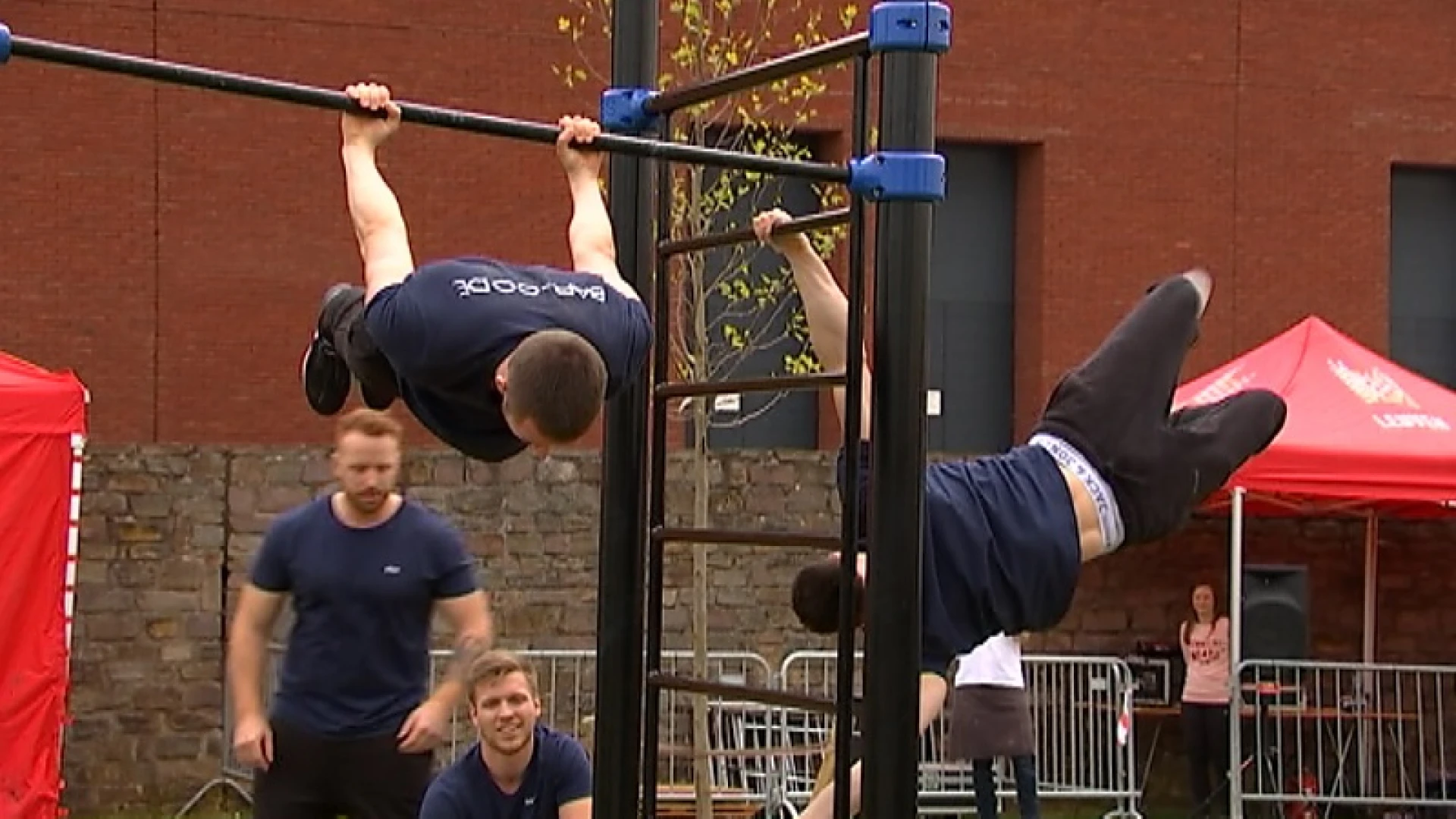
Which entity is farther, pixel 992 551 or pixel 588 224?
pixel 992 551

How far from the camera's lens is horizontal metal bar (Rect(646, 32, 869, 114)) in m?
6.07

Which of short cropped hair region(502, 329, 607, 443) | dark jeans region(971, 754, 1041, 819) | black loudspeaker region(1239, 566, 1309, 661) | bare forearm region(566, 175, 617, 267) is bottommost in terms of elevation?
dark jeans region(971, 754, 1041, 819)

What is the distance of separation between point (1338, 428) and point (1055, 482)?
26.0 ft

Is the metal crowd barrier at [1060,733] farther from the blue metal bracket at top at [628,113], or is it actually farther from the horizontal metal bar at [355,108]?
the horizontal metal bar at [355,108]

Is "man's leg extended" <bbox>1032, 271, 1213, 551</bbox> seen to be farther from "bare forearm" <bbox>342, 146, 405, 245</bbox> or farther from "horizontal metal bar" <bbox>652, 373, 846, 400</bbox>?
"bare forearm" <bbox>342, 146, 405, 245</bbox>

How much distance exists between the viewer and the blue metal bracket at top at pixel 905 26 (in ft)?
19.4

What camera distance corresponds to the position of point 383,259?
5871 millimetres

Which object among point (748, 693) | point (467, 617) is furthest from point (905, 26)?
point (467, 617)

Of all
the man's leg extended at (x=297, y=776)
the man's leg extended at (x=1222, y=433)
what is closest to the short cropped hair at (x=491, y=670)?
the man's leg extended at (x=297, y=776)

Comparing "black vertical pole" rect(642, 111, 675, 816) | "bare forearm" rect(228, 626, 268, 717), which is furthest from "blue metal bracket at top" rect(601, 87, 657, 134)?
"bare forearm" rect(228, 626, 268, 717)

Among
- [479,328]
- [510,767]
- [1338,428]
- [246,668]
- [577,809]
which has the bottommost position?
[577,809]

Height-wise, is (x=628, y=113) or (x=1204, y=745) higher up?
(x=628, y=113)

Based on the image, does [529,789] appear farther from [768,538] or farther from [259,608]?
[768,538]

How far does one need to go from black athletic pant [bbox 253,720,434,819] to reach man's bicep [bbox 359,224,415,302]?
89.8 inches
